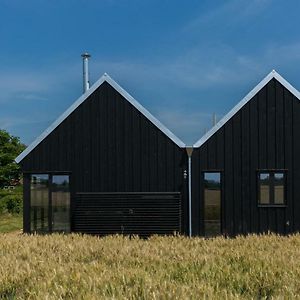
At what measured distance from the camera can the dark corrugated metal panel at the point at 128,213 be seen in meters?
19.7

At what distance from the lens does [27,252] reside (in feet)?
36.7

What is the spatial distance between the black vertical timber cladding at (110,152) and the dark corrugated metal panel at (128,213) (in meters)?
0.32

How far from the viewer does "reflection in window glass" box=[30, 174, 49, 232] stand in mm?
20406

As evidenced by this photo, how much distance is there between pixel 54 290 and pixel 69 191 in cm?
1390

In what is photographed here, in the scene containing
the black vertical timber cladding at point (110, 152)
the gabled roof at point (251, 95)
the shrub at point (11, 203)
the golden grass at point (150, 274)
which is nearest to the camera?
the golden grass at point (150, 274)

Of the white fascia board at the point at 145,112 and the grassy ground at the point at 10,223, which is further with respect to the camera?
the grassy ground at the point at 10,223

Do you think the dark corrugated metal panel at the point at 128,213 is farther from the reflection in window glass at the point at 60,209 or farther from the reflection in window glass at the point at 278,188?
the reflection in window glass at the point at 278,188

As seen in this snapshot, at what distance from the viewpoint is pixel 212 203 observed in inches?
781

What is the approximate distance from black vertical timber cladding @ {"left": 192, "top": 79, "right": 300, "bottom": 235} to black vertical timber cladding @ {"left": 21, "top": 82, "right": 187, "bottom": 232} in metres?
1.19

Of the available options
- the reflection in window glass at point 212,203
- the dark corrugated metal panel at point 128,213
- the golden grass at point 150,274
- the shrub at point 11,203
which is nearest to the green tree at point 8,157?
the shrub at point 11,203

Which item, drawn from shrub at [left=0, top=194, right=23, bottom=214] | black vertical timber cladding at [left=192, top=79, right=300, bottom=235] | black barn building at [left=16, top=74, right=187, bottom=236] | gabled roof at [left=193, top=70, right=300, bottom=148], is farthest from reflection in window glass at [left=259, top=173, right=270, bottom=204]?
shrub at [left=0, top=194, right=23, bottom=214]

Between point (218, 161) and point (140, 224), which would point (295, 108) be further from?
point (140, 224)

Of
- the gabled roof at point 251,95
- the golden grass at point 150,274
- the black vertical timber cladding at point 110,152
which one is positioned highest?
the gabled roof at point 251,95

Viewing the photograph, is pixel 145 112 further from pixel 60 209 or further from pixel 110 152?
pixel 60 209
